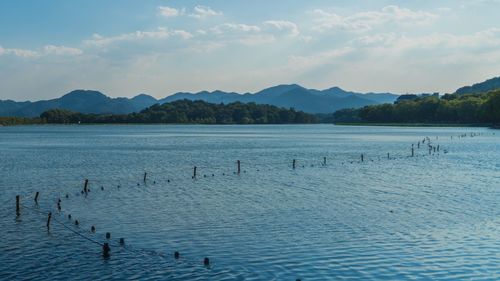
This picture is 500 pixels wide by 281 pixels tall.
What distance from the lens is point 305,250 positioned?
2573cm

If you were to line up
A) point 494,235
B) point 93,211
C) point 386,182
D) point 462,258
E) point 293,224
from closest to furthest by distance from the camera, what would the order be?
1. point 462,258
2. point 494,235
3. point 293,224
4. point 93,211
5. point 386,182

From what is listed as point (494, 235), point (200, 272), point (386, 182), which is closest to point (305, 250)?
point (200, 272)

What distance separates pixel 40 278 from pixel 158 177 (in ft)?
118

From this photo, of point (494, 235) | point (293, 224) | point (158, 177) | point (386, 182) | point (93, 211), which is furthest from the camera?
point (158, 177)

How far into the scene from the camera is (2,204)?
3872 centimetres

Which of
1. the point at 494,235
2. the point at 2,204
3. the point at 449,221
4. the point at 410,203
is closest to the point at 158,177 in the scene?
the point at 2,204

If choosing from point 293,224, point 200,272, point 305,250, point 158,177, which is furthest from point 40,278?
point 158,177

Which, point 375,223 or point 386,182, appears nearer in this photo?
point 375,223

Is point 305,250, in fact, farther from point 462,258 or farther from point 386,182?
point 386,182

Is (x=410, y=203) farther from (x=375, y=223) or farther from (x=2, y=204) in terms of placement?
(x=2, y=204)

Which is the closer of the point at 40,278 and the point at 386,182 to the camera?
the point at 40,278

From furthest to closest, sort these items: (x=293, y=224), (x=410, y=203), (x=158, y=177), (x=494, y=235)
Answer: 1. (x=158, y=177)
2. (x=410, y=203)
3. (x=293, y=224)
4. (x=494, y=235)

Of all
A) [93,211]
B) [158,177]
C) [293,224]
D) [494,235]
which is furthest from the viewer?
[158,177]

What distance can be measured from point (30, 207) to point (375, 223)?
2294 centimetres
